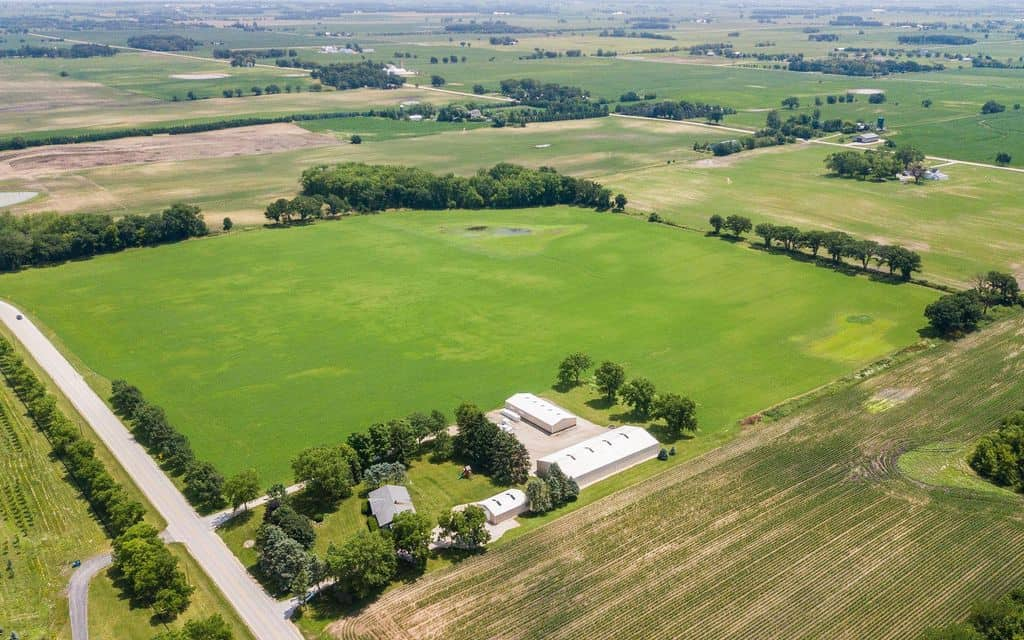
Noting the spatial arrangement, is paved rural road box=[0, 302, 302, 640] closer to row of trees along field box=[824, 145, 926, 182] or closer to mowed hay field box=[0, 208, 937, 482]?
mowed hay field box=[0, 208, 937, 482]

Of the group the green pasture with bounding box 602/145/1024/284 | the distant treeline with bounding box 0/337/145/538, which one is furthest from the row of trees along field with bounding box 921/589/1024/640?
the green pasture with bounding box 602/145/1024/284

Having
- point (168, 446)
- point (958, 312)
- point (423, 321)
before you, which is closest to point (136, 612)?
point (168, 446)

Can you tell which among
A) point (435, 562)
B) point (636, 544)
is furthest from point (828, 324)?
point (435, 562)

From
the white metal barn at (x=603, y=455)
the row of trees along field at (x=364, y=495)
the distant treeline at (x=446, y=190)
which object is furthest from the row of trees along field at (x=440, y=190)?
the white metal barn at (x=603, y=455)

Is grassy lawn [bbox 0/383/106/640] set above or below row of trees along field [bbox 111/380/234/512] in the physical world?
below

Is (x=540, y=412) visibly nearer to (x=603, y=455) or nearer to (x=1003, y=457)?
(x=603, y=455)

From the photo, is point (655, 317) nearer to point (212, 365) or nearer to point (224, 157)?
point (212, 365)

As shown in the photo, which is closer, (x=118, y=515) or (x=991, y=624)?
(x=991, y=624)
